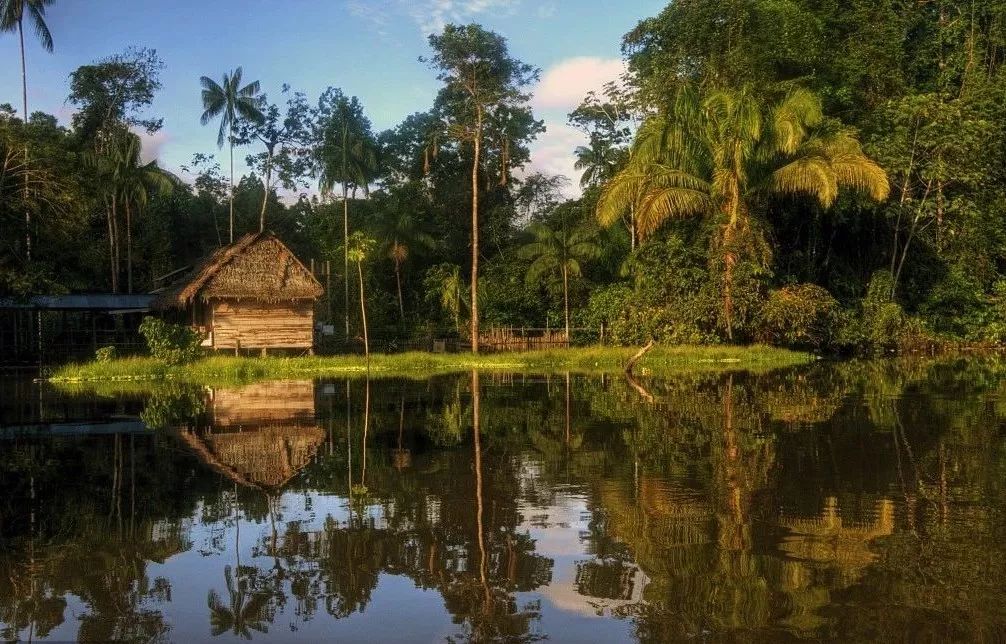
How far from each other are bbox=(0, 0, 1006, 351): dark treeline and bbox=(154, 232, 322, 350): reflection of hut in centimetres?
263

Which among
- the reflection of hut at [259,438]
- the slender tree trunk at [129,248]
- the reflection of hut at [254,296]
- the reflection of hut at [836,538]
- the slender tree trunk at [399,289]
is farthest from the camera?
the slender tree trunk at [399,289]

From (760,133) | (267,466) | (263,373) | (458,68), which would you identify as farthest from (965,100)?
(267,466)

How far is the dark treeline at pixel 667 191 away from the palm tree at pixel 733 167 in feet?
0.25

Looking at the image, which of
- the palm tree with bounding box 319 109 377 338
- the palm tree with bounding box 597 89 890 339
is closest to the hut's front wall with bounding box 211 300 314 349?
the palm tree with bounding box 319 109 377 338

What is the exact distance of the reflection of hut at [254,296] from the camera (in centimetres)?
2950

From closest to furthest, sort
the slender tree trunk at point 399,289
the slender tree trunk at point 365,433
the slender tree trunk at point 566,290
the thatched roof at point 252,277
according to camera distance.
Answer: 1. the slender tree trunk at point 365,433
2. the thatched roof at point 252,277
3. the slender tree trunk at point 566,290
4. the slender tree trunk at point 399,289

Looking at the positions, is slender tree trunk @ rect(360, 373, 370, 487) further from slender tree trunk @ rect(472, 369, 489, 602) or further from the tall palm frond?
the tall palm frond

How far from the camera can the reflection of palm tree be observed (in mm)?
4887

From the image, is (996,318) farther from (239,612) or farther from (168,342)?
(239,612)

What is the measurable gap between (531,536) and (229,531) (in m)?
2.49

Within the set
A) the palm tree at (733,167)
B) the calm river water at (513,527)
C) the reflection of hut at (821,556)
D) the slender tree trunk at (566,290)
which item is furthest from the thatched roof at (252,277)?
the reflection of hut at (821,556)

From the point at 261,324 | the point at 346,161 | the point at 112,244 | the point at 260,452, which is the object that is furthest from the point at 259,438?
the point at 112,244

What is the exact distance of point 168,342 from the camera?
23906 millimetres

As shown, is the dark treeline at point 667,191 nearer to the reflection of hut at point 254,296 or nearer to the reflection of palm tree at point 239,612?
the reflection of hut at point 254,296
